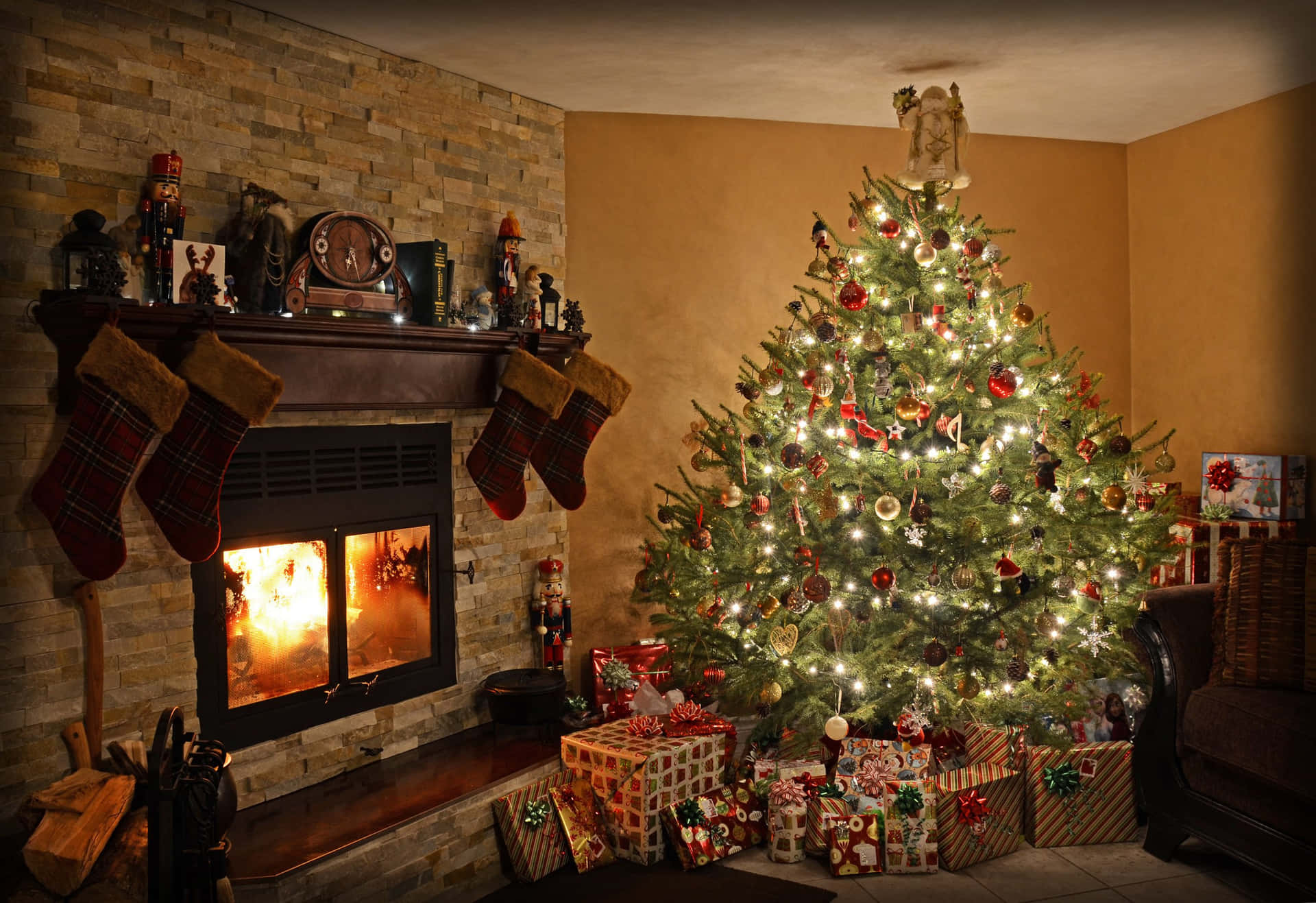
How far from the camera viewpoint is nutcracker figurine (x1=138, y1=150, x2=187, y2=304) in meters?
2.65

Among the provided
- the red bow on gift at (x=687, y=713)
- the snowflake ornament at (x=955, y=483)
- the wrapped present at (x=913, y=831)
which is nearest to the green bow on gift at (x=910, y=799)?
the wrapped present at (x=913, y=831)

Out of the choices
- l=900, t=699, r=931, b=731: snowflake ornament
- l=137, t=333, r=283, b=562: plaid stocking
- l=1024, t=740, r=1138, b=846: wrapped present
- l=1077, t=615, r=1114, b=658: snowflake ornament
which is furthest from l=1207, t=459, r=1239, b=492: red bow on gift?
l=137, t=333, r=283, b=562: plaid stocking

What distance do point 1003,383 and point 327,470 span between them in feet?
7.19

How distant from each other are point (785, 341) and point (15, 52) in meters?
2.40

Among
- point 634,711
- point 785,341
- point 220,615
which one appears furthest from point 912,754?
point 220,615

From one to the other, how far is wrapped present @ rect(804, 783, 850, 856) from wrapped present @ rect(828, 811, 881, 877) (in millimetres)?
32

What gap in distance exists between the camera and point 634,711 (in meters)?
3.76

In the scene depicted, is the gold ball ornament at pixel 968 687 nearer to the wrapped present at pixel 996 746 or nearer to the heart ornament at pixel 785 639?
the wrapped present at pixel 996 746

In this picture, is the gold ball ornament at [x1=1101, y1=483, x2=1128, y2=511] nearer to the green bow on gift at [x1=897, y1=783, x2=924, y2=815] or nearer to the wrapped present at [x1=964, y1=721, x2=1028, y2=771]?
the wrapped present at [x1=964, y1=721, x2=1028, y2=771]

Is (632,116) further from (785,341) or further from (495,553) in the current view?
(495,553)

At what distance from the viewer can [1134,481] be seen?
11.4 ft

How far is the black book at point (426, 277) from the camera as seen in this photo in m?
3.30

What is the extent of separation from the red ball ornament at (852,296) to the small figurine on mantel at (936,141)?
1.34 ft

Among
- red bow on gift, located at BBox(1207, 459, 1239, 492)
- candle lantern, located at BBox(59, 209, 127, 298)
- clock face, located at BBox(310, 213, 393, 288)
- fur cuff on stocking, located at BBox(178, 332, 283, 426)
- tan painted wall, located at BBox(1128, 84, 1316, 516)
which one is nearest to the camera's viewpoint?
candle lantern, located at BBox(59, 209, 127, 298)
